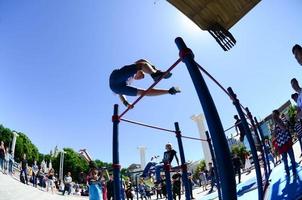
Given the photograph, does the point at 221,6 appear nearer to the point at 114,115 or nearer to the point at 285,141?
the point at 285,141

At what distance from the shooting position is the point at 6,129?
1702 inches

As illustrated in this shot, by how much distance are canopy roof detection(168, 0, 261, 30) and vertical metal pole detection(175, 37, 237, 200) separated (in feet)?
17.5

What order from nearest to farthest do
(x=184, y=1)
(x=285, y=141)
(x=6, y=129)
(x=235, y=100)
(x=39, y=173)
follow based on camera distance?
(x=235, y=100), (x=285, y=141), (x=184, y=1), (x=39, y=173), (x=6, y=129)

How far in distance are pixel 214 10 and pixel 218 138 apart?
6.16 m

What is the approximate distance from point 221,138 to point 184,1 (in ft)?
18.8

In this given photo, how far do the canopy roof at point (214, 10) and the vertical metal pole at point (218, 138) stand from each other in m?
5.33

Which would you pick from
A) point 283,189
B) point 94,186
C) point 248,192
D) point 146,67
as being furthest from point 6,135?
point 283,189

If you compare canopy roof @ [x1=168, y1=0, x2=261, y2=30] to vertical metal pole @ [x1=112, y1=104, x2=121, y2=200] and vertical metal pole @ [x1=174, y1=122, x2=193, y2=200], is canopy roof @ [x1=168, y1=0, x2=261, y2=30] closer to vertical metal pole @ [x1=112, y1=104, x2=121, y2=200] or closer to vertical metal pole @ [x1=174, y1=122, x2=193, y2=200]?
vertical metal pole @ [x1=174, y1=122, x2=193, y2=200]

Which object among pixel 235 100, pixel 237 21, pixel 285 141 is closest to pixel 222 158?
pixel 235 100

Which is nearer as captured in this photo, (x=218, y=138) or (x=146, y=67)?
(x=218, y=138)

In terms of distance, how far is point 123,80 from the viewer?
3408mm

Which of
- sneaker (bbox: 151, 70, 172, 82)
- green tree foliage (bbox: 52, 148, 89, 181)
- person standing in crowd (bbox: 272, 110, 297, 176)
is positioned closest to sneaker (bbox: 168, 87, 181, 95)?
sneaker (bbox: 151, 70, 172, 82)

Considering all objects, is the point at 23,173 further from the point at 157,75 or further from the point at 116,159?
the point at 157,75

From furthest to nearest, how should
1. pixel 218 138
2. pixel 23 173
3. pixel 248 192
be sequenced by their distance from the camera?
pixel 23 173, pixel 248 192, pixel 218 138
